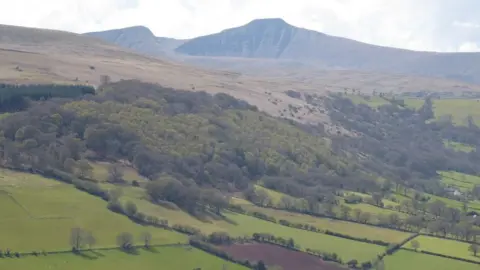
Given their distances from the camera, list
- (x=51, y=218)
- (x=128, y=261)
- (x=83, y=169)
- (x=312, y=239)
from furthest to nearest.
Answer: (x=83, y=169)
(x=312, y=239)
(x=51, y=218)
(x=128, y=261)

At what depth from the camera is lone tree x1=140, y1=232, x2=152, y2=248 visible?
8982cm

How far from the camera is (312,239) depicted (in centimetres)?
10188

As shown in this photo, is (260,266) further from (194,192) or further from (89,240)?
(194,192)

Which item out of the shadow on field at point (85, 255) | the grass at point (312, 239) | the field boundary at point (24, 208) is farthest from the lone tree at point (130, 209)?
the shadow on field at point (85, 255)

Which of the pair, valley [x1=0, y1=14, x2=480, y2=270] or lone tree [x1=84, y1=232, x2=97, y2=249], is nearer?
lone tree [x1=84, y1=232, x2=97, y2=249]

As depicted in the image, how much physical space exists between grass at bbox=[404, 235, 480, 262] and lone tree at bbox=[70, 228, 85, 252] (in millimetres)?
46818

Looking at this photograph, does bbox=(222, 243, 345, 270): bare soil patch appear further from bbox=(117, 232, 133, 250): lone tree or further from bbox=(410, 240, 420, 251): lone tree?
bbox=(410, 240, 420, 251): lone tree

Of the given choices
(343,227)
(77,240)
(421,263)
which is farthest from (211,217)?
(421,263)

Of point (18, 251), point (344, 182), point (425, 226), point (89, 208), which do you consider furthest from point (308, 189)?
point (18, 251)

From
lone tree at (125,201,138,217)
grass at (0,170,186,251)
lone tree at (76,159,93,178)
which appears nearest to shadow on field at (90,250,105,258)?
grass at (0,170,186,251)

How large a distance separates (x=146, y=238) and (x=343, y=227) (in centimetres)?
3450

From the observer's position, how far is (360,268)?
304 ft

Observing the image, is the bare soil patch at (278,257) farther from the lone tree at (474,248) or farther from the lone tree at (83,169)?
the lone tree at (83,169)

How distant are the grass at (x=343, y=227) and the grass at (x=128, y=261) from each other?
24.8 metres
